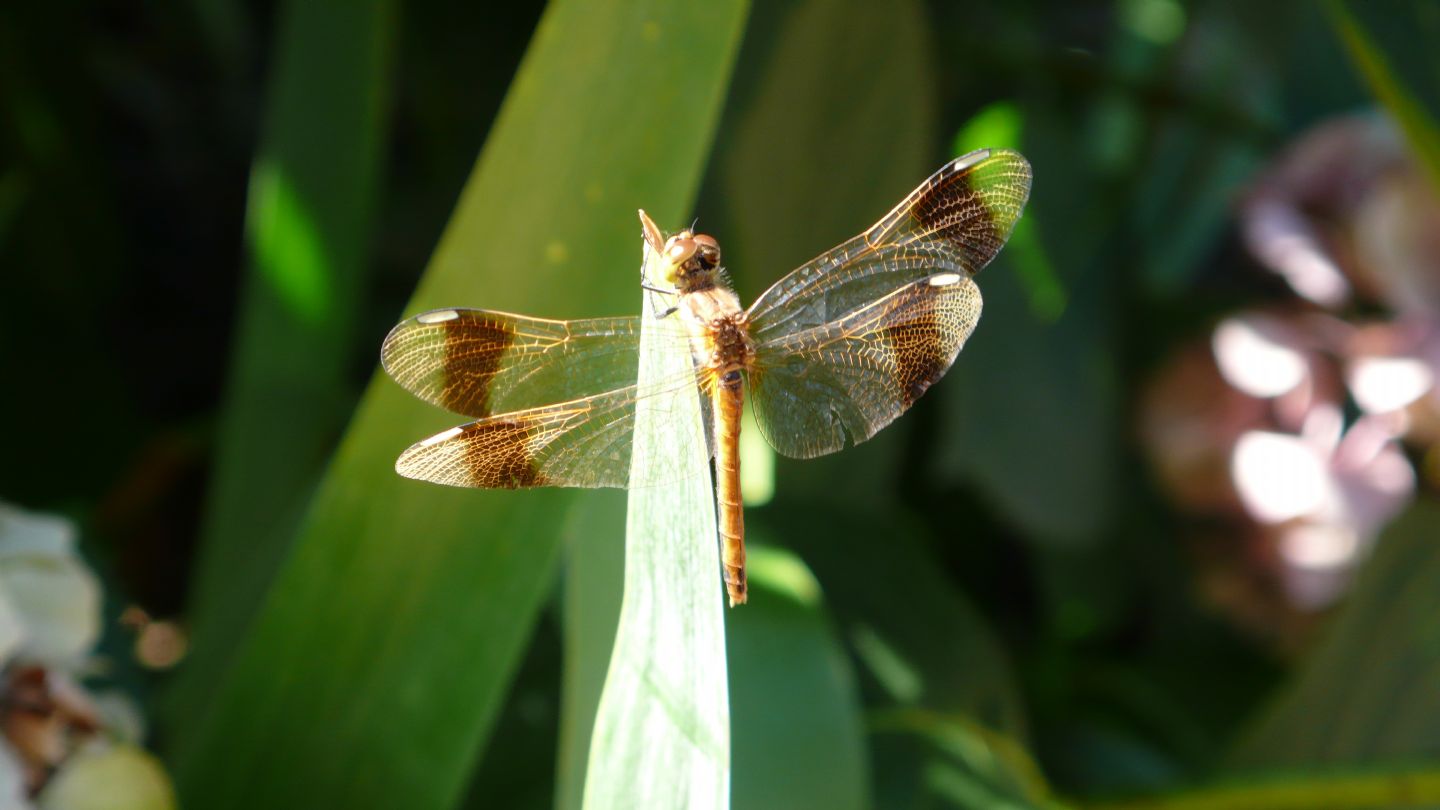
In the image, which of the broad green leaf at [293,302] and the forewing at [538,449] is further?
the broad green leaf at [293,302]

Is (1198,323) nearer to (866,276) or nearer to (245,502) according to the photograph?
(866,276)

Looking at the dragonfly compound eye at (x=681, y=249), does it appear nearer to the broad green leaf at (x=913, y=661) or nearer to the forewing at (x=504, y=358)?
the forewing at (x=504, y=358)

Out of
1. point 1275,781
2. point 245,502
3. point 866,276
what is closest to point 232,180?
point 245,502

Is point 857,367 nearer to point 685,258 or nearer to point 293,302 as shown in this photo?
point 685,258

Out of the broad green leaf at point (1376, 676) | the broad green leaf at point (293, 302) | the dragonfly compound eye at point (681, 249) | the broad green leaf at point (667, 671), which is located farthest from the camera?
the broad green leaf at point (1376, 676)

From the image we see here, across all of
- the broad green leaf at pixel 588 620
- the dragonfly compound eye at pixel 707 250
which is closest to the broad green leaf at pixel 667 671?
the broad green leaf at pixel 588 620

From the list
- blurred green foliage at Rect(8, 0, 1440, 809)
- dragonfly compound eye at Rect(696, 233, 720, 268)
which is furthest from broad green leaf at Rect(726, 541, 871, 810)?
dragonfly compound eye at Rect(696, 233, 720, 268)

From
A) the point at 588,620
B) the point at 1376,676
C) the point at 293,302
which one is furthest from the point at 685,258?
the point at 1376,676
